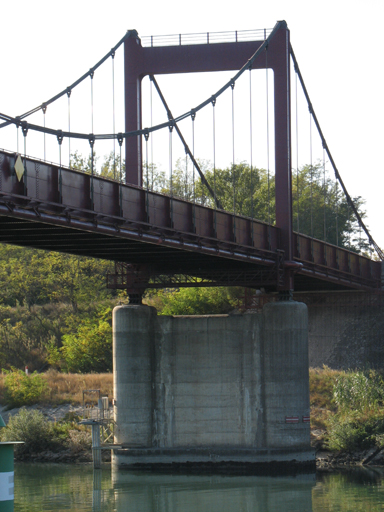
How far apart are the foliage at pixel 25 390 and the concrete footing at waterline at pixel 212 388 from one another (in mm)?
8951

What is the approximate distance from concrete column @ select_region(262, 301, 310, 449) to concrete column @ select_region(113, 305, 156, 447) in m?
4.99

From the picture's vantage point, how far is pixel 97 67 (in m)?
35.7

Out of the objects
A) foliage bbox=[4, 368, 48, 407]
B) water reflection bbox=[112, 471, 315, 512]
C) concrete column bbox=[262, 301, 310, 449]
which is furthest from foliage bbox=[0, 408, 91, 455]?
concrete column bbox=[262, 301, 310, 449]

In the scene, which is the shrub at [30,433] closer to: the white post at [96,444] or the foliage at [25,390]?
the white post at [96,444]

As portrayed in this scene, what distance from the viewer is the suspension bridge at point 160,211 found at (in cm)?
2288

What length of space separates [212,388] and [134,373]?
3.38m

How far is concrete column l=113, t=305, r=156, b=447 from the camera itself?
3503 centimetres

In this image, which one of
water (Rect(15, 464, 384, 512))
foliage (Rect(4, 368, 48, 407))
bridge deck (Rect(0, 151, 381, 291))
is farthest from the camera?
foliage (Rect(4, 368, 48, 407))

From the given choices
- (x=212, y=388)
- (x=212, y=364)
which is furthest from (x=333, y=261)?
(x=212, y=388)

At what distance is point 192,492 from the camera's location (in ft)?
95.3

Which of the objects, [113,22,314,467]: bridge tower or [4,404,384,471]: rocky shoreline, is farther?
[4,404,384,471]: rocky shoreline

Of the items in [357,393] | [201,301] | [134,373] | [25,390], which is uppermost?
[201,301]

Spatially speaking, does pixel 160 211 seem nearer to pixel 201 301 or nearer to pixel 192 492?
pixel 192 492

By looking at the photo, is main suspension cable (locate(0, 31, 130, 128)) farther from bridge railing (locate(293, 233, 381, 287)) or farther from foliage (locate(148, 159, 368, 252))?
foliage (locate(148, 159, 368, 252))
